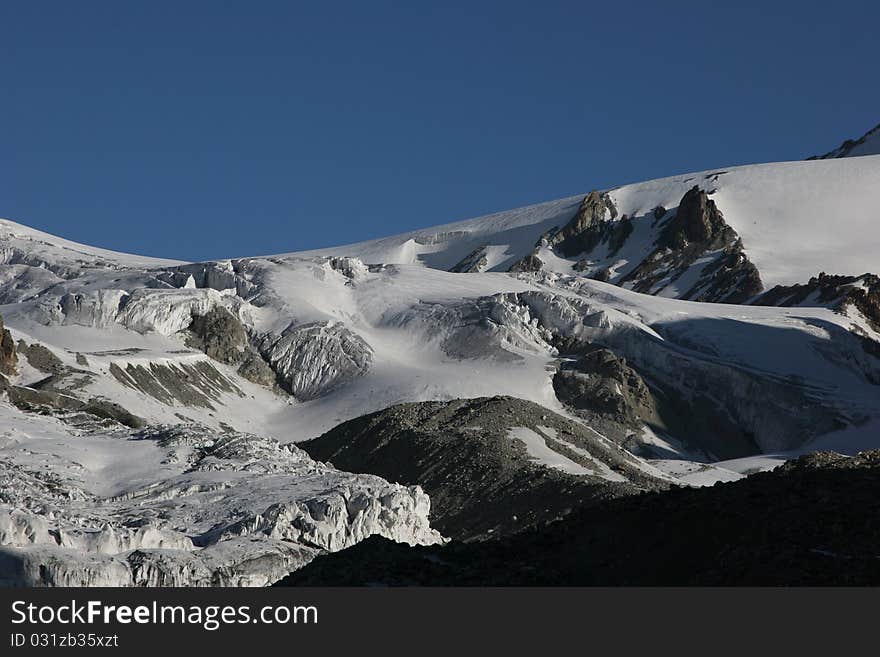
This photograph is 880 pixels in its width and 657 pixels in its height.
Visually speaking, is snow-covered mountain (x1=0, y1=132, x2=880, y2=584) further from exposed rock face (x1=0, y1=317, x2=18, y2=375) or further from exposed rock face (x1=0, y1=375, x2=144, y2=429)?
exposed rock face (x1=0, y1=375, x2=144, y2=429)

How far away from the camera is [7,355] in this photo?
10525cm

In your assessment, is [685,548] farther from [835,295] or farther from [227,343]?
[835,295]

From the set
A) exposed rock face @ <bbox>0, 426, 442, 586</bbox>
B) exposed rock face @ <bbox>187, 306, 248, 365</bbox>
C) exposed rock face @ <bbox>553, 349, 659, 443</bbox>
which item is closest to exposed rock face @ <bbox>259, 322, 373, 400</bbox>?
exposed rock face @ <bbox>187, 306, 248, 365</bbox>

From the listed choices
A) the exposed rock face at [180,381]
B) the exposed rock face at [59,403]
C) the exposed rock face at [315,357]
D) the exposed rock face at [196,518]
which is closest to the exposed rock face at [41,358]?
the exposed rock face at [59,403]

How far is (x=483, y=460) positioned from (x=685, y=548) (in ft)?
177

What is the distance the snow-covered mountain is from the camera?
62.9 m

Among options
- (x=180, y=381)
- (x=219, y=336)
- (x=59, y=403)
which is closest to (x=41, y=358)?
(x=180, y=381)

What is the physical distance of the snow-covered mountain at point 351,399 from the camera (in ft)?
206

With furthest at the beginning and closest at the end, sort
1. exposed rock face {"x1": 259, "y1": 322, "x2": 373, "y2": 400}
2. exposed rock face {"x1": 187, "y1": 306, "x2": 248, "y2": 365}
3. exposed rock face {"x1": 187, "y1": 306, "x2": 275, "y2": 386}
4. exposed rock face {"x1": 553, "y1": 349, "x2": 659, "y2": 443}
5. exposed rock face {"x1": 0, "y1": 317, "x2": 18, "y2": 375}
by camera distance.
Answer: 1. exposed rock face {"x1": 187, "y1": 306, "x2": 248, "y2": 365}
2. exposed rock face {"x1": 187, "y1": 306, "x2": 275, "y2": 386}
3. exposed rock face {"x1": 259, "y1": 322, "x2": 373, "y2": 400}
4. exposed rock face {"x1": 553, "y1": 349, "x2": 659, "y2": 443}
5. exposed rock face {"x1": 0, "y1": 317, "x2": 18, "y2": 375}

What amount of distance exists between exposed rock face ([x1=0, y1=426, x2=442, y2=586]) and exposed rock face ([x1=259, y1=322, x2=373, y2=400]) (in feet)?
191
